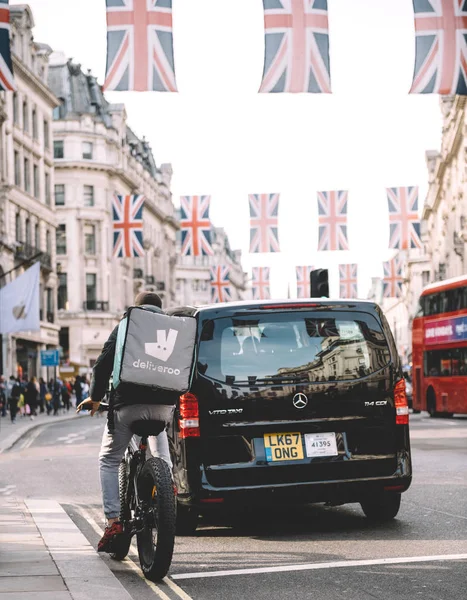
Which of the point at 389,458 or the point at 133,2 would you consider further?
the point at 133,2

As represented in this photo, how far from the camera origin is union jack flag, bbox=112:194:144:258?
5362 centimetres

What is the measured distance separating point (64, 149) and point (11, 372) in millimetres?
31733

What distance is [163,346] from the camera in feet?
23.4

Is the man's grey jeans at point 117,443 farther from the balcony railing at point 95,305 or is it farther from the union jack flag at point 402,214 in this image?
the balcony railing at point 95,305

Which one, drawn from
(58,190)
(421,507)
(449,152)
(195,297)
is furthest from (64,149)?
(421,507)

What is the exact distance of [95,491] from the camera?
13609mm

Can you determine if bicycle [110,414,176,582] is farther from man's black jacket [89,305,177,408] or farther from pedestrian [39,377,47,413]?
pedestrian [39,377,47,413]

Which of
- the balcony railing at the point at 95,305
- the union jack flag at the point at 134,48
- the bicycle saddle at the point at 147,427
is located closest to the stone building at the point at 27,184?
the balcony railing at the point at 95,305

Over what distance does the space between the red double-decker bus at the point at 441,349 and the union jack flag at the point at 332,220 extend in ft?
21.8

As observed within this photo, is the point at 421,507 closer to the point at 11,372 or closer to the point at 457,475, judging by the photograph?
the point at 457,475

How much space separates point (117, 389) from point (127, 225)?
153ft

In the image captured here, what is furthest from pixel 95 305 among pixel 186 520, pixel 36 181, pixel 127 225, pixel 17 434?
pixel 186 520

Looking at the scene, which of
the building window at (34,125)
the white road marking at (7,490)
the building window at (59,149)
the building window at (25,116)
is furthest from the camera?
the building window at (59,149)

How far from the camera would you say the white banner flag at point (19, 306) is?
120 feet
